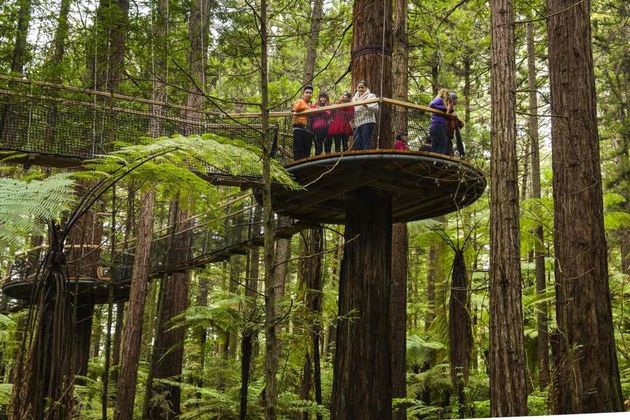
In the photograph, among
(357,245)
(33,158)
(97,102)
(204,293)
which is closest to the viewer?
(357,245)

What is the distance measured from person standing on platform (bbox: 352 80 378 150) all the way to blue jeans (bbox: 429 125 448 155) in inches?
26.6

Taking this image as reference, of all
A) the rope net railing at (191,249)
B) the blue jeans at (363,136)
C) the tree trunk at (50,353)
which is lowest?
the tree trunk at (50,353)

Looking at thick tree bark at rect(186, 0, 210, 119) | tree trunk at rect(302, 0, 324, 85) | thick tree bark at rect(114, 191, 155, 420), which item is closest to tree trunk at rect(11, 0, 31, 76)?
thick tree bark at rect(186, 0, 210, 119)

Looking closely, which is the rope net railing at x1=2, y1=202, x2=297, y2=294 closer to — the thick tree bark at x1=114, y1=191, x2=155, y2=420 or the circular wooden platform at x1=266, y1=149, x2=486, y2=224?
the thick tree bark at x1=114, y1=191, x2=155, y2=420

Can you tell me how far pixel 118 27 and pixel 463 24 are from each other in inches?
259

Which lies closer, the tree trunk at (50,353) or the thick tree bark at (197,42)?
the tree trunk at (50,353)

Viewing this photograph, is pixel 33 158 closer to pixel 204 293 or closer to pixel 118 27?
pixel 118 27

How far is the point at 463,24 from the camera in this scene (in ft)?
35.8

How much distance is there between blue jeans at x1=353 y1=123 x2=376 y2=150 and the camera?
5.78 metres

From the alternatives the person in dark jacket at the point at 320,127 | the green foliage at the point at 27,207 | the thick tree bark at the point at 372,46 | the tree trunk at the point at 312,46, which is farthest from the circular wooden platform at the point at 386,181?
the tree trunk at the point at 312,46

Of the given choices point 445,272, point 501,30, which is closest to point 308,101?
point 501,30

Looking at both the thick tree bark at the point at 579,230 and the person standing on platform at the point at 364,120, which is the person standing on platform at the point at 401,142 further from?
the thick tree bark at the point at 579,230

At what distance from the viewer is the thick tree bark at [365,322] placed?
554 cm

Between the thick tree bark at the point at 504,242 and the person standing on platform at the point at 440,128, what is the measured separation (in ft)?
4.27
